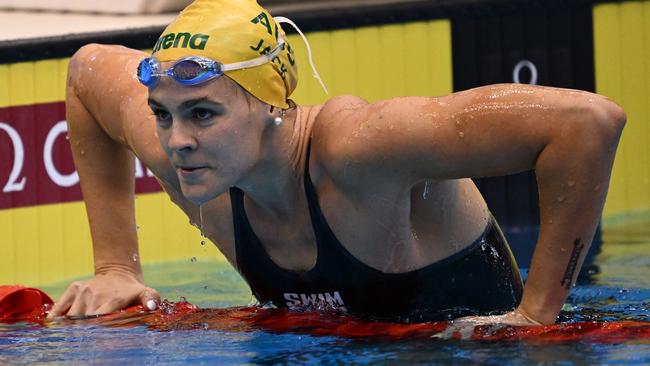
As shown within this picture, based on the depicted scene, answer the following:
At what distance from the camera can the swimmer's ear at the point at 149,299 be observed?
339 centimetres

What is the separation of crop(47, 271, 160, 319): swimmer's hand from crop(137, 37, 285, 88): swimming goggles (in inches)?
34.1

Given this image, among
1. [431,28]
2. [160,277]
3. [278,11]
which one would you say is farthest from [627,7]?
[160,277]

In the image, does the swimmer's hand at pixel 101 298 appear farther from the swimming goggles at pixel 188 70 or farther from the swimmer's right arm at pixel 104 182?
the swimming goggles at pixel 188 70

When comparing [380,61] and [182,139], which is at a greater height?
[380,61]

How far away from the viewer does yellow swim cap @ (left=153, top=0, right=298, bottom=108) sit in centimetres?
282

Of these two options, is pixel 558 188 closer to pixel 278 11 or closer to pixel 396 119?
pixel 396 119

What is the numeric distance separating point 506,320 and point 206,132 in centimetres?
82

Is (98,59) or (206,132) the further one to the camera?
(98,59)

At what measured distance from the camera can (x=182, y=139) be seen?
2699 mm

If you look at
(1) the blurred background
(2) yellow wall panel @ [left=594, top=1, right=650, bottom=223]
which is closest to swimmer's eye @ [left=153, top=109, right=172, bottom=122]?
(1) the blurred background

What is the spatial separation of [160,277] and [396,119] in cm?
267

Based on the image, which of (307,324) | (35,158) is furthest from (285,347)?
(35,158)

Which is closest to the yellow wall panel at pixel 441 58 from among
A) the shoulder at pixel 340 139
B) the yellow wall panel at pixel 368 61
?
the yellow wall panel at pixel 368 61

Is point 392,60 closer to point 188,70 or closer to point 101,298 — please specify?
point 101,298
